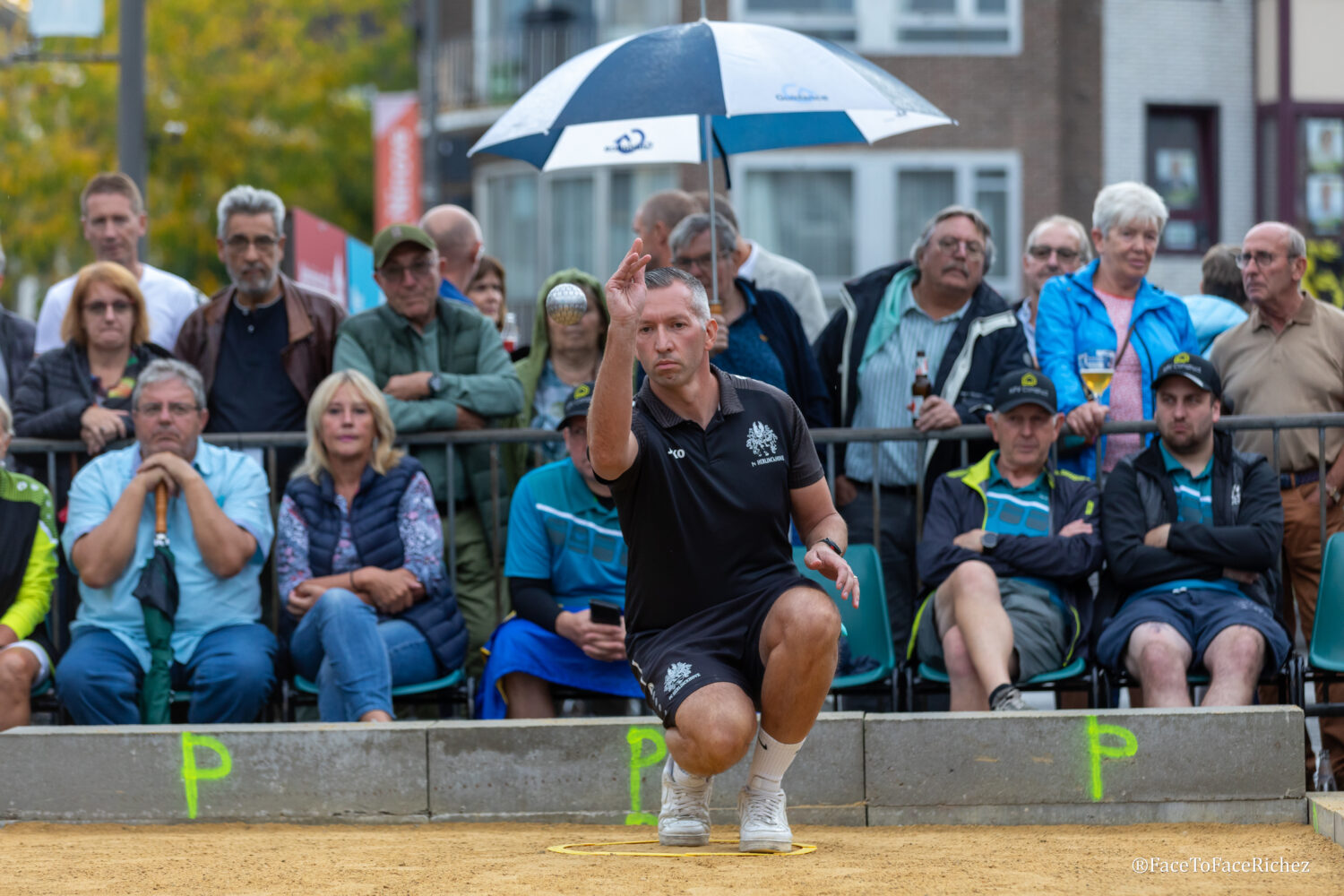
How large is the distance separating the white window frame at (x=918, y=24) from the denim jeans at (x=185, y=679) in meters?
17.4

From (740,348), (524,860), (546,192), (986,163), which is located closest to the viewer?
(524,860)

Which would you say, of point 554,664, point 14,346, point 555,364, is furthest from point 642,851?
point 14,346

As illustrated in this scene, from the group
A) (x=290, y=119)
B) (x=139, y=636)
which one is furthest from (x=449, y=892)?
(x=290, y=119)

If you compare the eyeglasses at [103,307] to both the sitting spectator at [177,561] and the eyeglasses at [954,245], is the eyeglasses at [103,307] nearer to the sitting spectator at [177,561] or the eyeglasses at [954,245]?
the sitting spectator at [177,561]

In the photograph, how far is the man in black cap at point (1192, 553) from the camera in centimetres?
726

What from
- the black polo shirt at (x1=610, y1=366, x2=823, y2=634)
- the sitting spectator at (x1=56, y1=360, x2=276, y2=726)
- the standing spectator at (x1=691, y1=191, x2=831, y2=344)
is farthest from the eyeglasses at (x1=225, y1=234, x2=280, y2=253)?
the black polo shirt at (x1=610, y1=366, x2=823, y2=634)

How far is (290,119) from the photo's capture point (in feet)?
103

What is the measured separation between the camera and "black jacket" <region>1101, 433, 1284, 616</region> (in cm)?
752

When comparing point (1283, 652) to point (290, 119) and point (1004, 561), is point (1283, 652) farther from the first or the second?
point (290, 119)

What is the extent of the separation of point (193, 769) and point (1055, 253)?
209 inches

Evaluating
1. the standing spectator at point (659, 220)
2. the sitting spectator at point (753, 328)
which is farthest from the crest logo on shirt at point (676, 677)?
the standing spectator at point (659, 220)

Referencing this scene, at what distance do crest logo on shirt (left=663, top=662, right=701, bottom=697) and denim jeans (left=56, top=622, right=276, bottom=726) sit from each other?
246cm

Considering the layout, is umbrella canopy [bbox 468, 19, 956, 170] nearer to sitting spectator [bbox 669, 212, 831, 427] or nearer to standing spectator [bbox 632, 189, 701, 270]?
sitting spectator [bbox 669, 212, 831, 427]

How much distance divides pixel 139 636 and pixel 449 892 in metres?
2.97
